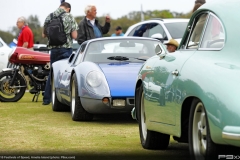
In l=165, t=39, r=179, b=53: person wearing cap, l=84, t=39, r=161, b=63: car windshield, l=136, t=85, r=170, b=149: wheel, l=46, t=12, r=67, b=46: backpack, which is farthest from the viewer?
l=46, t=12, r=67, b=46: backpack

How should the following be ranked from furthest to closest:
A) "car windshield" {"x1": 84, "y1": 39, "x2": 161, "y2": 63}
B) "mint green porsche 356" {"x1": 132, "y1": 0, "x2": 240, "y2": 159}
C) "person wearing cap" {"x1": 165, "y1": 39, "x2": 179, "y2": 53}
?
1. "car windshield" {"x1": 84, "y1": 39, "x2": 161, "y2": 63}
2. "person wearing cap" {"x1": 165, "y1": 39, "x2": 179, "y2": 53}
3. "mint green porsche 356" {"x1": 132, "y1": 0, "x2": 240, "y2": 159}

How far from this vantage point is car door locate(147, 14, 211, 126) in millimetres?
6660

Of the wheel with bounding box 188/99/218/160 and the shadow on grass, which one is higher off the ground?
the wheel with bounding box 188/99/218/160

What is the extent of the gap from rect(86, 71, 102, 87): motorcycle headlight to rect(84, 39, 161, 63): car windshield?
90cm

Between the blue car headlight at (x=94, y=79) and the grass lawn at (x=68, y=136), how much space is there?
56cm

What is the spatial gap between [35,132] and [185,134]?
11.3 ft

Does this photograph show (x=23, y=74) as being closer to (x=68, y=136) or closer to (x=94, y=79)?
(x=94, y=79)

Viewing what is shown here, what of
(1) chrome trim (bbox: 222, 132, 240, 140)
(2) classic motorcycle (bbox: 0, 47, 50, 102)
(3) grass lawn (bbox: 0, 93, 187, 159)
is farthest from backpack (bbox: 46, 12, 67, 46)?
(1) chrome trim (bbox: 222, 132, 240, 140)

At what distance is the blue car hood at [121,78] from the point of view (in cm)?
1080

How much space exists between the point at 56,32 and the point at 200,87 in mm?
9390

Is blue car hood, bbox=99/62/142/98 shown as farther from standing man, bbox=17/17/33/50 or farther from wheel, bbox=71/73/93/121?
standing man, bbox=17/17/33/50

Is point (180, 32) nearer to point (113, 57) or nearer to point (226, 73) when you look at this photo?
point (113, 57)

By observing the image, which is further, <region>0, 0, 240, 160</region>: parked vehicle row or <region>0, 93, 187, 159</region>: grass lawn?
<region>0, 93, 187, 159</region>: grass lawn

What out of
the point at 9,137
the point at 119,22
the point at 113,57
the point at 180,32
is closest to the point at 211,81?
the point at 9,137
